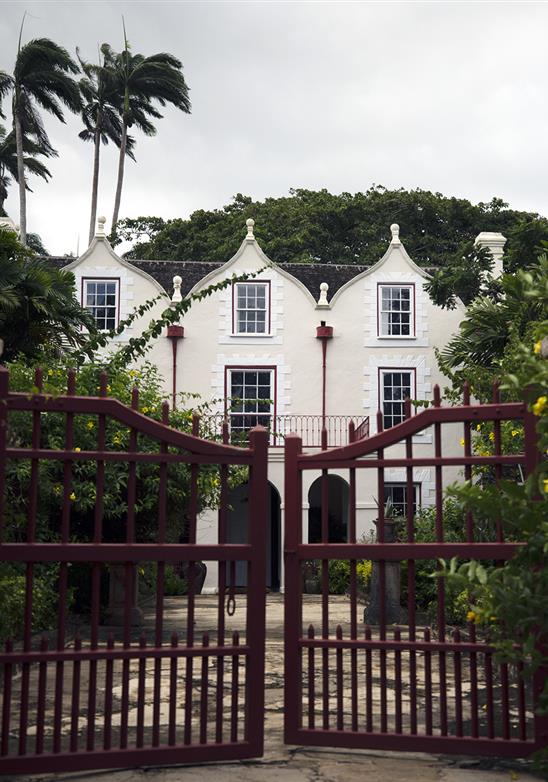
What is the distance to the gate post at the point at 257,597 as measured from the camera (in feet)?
17.7

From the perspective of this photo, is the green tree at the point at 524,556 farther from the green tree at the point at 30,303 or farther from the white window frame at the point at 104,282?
the white window frame at the point at 104,282

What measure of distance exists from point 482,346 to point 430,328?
24.3 feet

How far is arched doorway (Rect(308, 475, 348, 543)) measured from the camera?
22297mm

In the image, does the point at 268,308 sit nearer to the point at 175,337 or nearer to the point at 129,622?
the point at 175,337

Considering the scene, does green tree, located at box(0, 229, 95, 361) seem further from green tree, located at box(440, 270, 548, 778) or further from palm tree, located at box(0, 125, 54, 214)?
palm tree, located at box(0, 125, 54, 214)

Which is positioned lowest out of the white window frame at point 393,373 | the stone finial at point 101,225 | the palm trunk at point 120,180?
the white window frame at point 393,373

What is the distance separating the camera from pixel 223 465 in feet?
18.3

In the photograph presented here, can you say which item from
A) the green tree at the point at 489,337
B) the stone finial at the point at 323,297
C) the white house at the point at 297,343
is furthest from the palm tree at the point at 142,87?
the green tree at the point at 489,337

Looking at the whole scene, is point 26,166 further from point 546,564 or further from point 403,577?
point 546,564

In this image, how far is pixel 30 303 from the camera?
438 inches

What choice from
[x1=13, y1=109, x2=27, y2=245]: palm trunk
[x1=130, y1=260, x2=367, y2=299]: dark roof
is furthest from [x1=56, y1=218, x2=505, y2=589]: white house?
[x1=13, y1=109, x2=27, y2=245]: palm trunk

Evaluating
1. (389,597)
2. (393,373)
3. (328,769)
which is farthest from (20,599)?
(393,373)

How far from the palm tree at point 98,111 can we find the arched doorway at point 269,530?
15659mm

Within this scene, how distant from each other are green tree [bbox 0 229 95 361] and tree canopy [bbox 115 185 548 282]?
2032 cm
